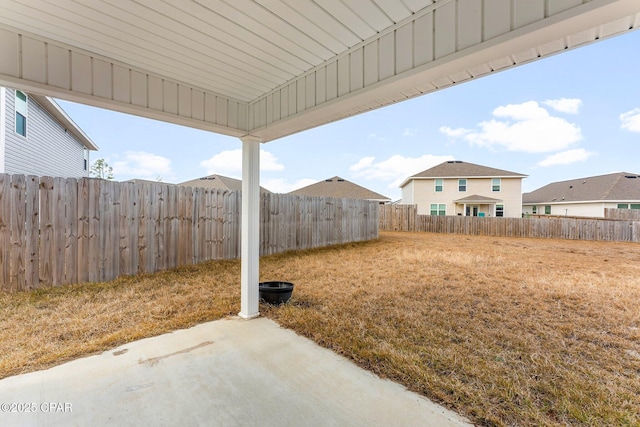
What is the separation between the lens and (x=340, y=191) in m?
23.0

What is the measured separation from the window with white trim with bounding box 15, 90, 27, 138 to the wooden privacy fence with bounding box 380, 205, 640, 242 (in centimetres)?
1576

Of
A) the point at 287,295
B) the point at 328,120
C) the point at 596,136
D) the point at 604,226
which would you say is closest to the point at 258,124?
the point at 328,120

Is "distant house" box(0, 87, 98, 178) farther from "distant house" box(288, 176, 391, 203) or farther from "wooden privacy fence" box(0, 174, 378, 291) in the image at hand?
"distant house" box(288, 176, 391, 203)

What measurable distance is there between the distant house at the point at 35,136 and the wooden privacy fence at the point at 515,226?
15.5 meters

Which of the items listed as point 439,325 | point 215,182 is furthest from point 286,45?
point 215,182

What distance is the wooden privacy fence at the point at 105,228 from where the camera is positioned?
387cm

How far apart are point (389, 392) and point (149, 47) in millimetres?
3273

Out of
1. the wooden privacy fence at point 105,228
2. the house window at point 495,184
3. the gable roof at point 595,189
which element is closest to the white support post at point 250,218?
the wooden privacy fence at point 105,228

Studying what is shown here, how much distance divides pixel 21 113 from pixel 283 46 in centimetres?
927

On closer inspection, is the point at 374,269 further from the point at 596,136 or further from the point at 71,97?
the point at 596,136

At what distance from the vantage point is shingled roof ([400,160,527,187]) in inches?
760

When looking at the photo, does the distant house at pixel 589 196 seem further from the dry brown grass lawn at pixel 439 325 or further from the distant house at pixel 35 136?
the distant house at pixel 35 136

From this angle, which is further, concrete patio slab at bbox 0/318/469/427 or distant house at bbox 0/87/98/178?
distant house at bbox 0/87/98/178

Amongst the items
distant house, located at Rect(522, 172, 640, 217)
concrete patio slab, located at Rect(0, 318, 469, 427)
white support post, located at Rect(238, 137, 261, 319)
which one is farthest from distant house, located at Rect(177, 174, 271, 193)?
distant house, located at Rect(522, 172, 640, 217)
